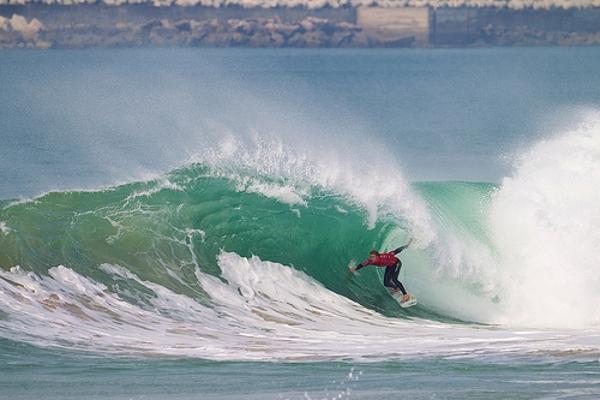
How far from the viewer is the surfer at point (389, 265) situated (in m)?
15.7

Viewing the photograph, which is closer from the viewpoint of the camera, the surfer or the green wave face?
the surfer

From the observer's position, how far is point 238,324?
48.3 ft

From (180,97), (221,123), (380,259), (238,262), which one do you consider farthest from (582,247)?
(180,97)

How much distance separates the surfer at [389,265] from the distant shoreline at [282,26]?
4160 inches

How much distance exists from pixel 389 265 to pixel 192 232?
2.91 meters

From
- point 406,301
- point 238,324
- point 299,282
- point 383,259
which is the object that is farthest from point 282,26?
point 238,324

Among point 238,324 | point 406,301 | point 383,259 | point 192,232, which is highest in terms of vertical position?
point 383,259

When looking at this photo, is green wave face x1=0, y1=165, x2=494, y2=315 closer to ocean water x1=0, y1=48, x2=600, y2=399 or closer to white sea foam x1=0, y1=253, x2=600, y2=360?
ocean water x1=0, y1=48, x2=600, y2=399

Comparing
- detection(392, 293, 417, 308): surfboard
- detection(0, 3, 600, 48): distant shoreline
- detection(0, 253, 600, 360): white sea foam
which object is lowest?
detection(0, 3, 600, 48): distant shoreline

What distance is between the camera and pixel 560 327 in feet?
48.9

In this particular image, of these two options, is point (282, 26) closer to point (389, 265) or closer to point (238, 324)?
point (389, 265)

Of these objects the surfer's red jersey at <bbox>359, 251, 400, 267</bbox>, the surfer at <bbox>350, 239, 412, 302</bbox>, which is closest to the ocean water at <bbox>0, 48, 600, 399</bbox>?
the surfer at <bbox>350, 239, 412, 302</bbox>

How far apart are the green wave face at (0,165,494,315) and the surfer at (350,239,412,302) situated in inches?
8.6

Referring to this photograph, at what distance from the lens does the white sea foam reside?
13.4m
